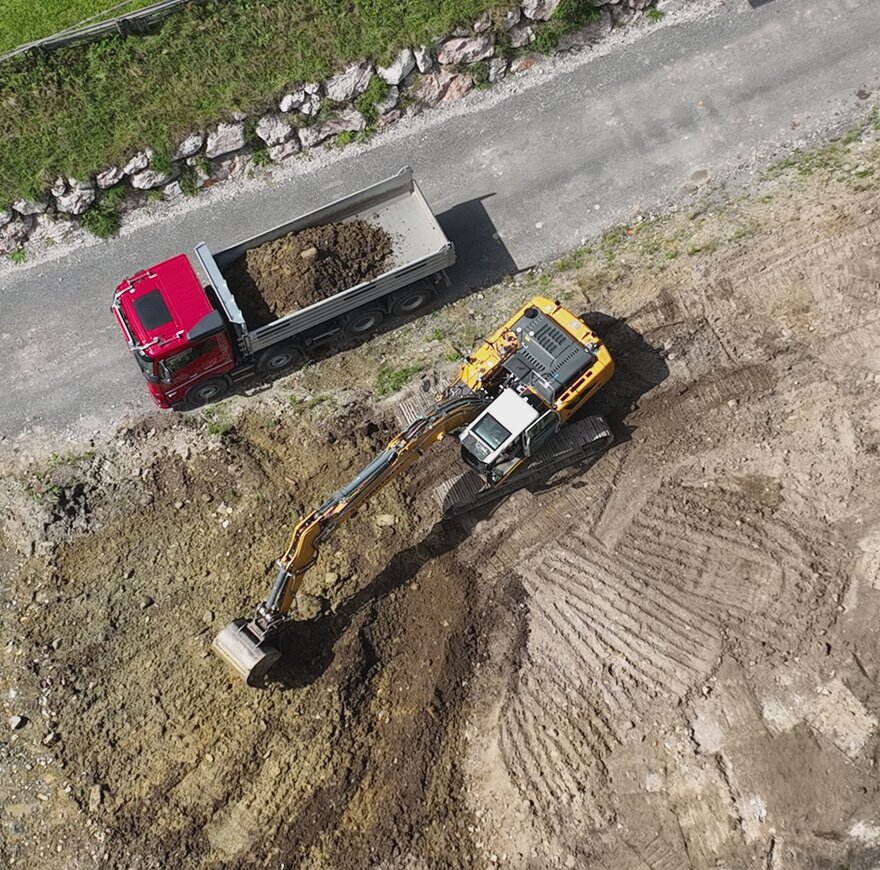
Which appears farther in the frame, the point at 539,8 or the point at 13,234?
the point at 539,8

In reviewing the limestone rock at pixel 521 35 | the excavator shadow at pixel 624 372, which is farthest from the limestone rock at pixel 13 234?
the excavator shadow at pixel 624 372

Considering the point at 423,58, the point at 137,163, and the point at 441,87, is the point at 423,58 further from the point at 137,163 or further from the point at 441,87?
the point at 137,163

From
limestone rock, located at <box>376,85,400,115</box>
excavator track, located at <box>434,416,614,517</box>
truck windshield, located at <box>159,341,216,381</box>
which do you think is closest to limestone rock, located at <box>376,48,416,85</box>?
limestone rock, located at <box>376,85,400,115</box>

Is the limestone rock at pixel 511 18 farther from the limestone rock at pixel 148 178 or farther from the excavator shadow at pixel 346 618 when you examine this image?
the excavator shadow at pixel 346 618

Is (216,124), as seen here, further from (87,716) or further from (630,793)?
(630,793)

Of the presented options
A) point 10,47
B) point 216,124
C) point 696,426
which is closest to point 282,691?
point 696,426

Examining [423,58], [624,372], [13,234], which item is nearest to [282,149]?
[423,58]
